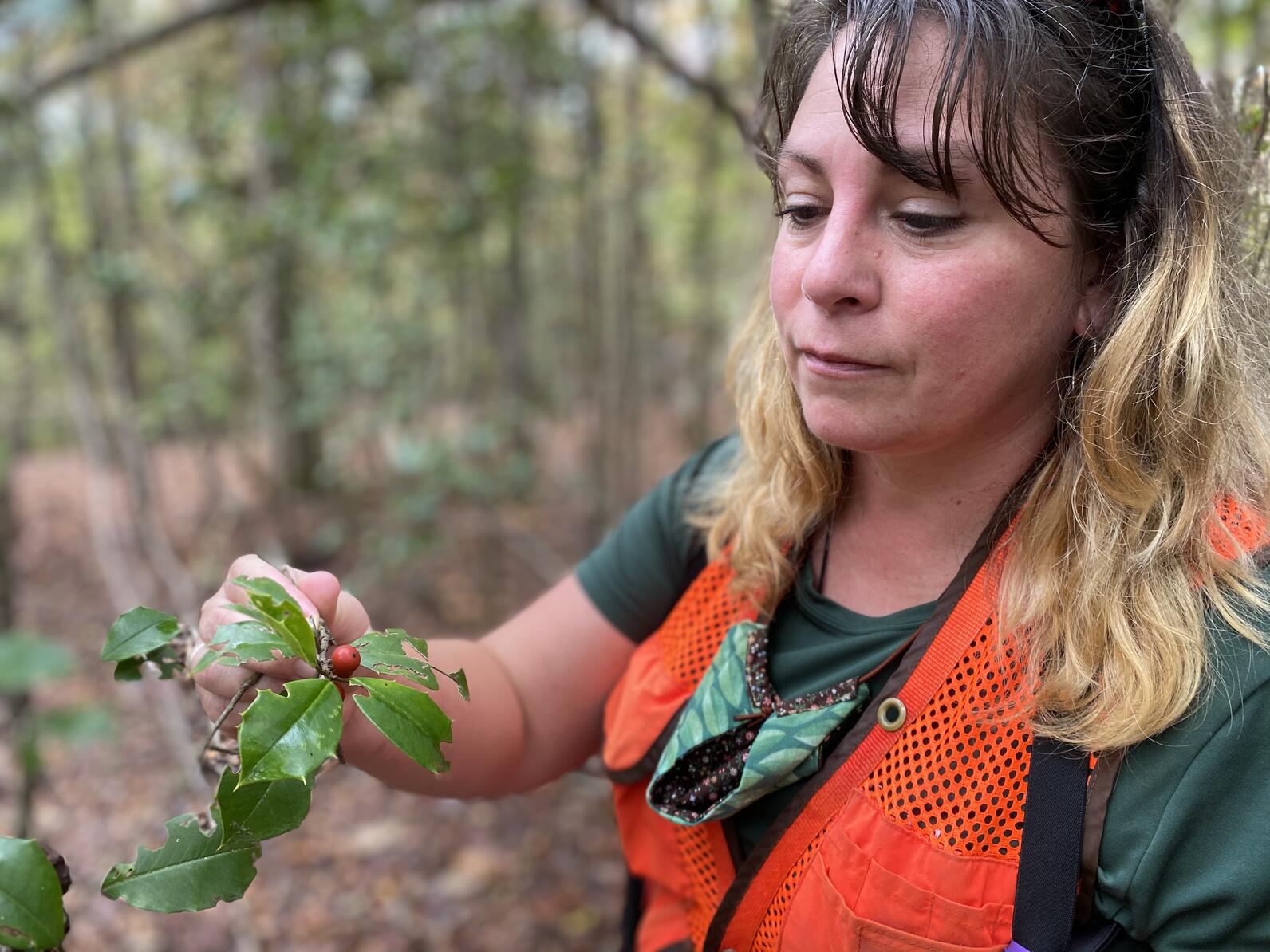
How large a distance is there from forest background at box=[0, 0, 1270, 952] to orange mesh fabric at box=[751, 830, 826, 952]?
1496 mm

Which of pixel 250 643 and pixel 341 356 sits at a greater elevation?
pixel 250 643

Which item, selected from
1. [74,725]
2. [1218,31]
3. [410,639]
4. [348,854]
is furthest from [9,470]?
[1218,31]

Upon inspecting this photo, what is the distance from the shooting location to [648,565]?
5.82ft

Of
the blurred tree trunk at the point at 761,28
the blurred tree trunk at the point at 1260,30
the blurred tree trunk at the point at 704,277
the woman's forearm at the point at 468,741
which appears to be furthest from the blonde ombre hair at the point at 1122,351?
the blurred tree trunk at the point at 704,277

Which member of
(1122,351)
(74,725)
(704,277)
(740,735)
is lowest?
(704,277)

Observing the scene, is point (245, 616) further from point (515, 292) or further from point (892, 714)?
point (515, 292)

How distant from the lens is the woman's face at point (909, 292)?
1181mm

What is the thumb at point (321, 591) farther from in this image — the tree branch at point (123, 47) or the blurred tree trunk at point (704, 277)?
the blurred tree trunk at point (704, 277)

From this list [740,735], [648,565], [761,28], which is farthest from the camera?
[761,28]

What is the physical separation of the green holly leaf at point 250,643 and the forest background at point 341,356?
4.02 ft

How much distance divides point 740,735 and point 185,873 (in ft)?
2.43

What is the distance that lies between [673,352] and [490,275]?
6.85 m

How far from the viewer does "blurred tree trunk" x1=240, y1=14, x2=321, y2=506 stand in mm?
5855

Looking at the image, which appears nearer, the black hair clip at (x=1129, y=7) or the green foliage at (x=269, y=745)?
the green foliage at (x=269, y=745)
